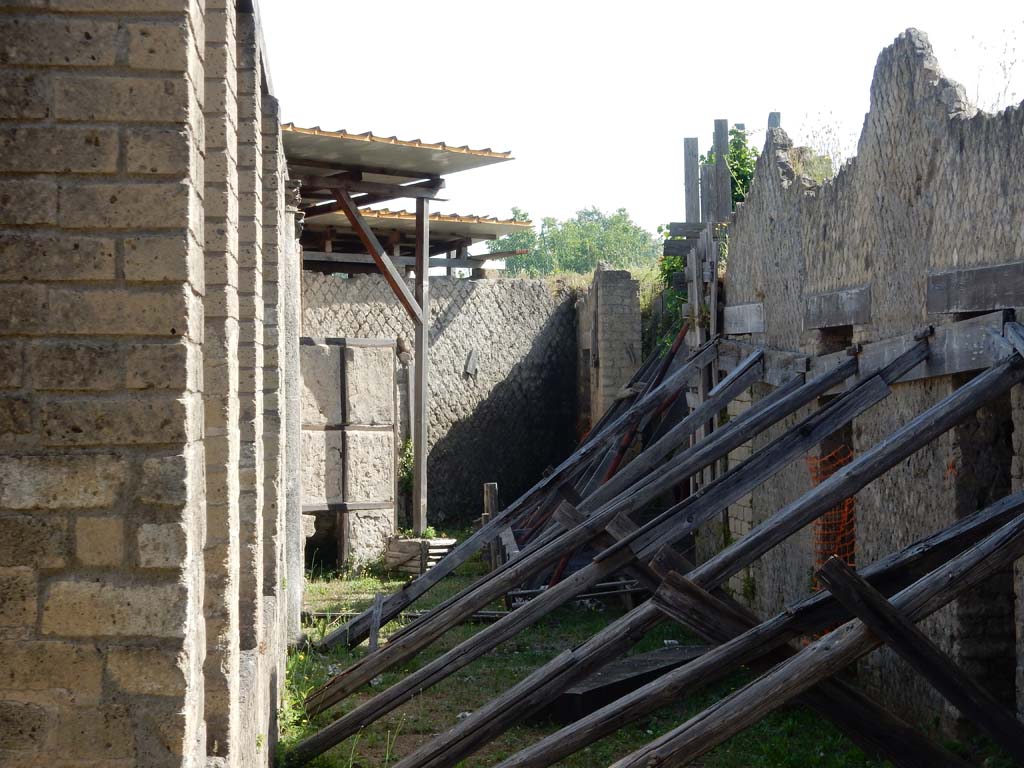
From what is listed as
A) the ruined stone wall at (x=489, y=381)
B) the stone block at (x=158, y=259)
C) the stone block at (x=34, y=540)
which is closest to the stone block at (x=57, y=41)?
the stone block at (x=158, y=259)

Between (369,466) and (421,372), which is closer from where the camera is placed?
(369,466)

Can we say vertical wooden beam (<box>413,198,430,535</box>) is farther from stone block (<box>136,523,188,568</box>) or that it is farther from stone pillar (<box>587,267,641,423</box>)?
stone block (<box>136,523,188,568</box>)

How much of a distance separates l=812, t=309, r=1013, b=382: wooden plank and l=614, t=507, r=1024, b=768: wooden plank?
3.56ft

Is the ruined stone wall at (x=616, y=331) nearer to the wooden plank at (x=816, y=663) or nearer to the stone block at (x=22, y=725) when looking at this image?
the wooden plank at (x=816, y=663)

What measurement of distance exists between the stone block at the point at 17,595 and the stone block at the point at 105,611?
4 cm

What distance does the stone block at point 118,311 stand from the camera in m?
2.70

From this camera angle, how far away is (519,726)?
253 inches

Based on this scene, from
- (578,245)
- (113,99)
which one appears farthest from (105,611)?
(578,245)

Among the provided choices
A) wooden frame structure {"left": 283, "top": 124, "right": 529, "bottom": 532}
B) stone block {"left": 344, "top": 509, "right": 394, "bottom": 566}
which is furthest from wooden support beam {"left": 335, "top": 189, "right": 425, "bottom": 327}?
stone block {"left": 344, "top": 509, "right": 394, "bottom": 566}

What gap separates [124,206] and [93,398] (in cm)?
47

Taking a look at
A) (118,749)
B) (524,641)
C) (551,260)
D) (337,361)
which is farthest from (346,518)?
(551,260)

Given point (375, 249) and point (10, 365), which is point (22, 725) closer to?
point (10, 365)

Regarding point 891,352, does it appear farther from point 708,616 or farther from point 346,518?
point 346,518

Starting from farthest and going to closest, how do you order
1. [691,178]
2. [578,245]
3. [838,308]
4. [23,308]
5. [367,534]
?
[578,245], [691,178], [367,534], [838,308], [23,308]
